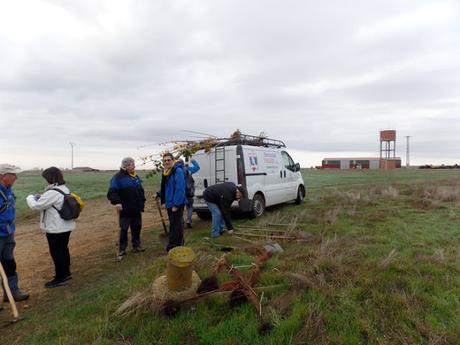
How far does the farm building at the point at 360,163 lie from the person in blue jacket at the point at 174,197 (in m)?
83.6

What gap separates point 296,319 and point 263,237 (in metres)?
3.51

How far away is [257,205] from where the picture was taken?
9555 millimetres

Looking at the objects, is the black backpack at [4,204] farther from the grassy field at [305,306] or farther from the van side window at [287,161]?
the van side window at [287,161]

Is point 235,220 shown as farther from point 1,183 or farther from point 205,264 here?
point 1,183

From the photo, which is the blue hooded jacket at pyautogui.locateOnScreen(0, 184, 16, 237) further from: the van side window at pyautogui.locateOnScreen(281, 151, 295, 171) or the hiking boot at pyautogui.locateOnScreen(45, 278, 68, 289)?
the van side window at pyautogui.locateOnScreen(281, 151, 295, 171)

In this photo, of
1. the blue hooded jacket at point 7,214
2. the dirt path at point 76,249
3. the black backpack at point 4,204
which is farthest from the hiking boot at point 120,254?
the black backpack at point 4,204

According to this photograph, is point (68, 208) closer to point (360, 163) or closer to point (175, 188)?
point (175, 188)

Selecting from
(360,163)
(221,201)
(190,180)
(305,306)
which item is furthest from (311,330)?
(360,163)

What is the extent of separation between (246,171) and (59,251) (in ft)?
16.5

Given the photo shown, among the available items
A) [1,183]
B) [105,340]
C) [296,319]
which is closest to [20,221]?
[1,183]

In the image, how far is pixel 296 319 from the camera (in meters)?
3.33

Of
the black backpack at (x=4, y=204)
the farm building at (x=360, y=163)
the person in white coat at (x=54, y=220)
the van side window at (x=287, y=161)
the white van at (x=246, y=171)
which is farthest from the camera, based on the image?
the farm building at (x=360, y=163)

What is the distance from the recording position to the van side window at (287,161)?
37.7 ft

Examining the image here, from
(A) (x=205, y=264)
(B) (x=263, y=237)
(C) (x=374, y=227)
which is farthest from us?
(C) (x=374, y=227)
